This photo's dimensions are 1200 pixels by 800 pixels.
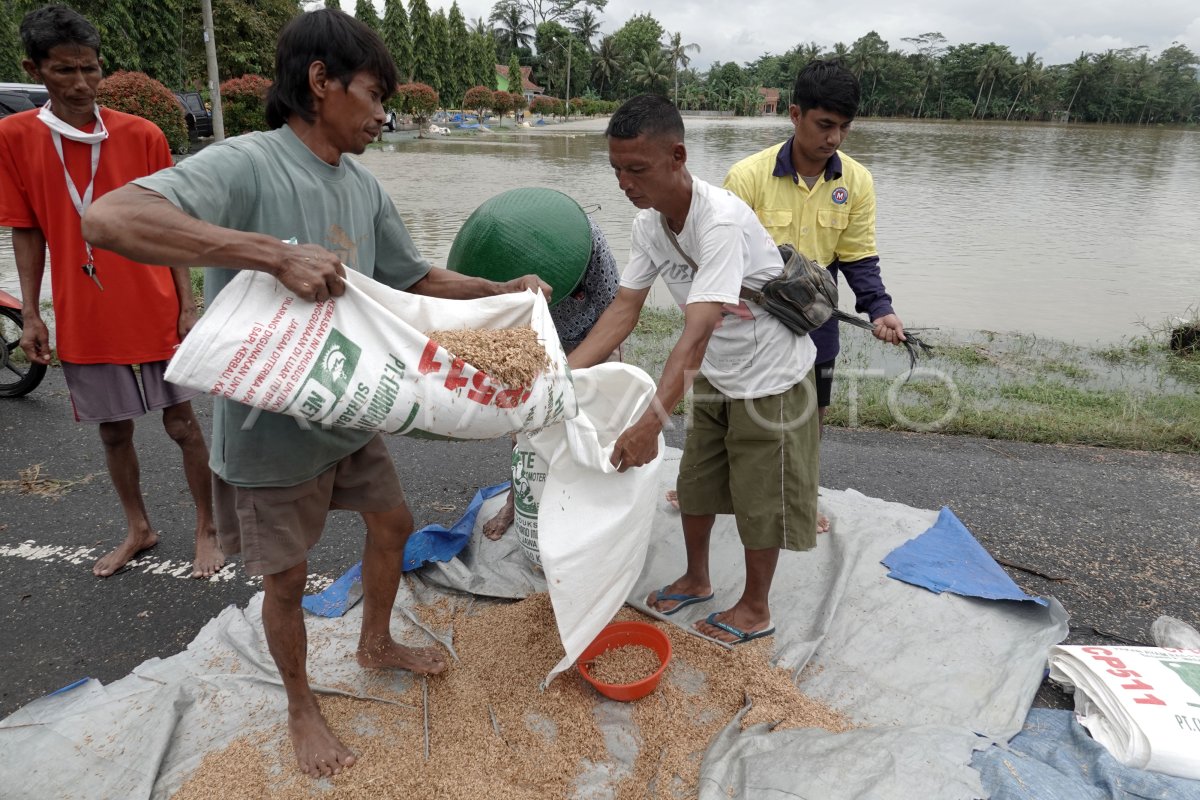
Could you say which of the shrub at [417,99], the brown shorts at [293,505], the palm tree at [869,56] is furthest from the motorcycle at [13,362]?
the palm tree at [869,56]

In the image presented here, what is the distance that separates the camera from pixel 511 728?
2.06 metres

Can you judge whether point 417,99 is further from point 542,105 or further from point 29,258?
point 29,258

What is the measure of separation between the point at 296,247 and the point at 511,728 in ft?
4.75

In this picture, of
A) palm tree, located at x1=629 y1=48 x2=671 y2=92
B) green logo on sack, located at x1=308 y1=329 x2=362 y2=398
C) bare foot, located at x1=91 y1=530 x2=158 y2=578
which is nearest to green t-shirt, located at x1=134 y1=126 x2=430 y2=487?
green logo on sack, located at x1=308 y1=329 x2=362 y2=398

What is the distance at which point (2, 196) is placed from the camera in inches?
101

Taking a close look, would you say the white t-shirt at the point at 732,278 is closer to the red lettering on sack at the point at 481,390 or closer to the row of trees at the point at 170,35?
the red lettering on sack at the point at 481,390

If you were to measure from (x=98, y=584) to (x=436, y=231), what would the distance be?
957 centimetres

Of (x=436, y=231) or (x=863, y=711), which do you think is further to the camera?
(x=436, y=231)

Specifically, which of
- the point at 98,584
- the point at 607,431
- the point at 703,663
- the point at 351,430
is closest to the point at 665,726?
the point at 703,663

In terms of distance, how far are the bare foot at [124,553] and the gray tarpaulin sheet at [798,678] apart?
696 millimetres

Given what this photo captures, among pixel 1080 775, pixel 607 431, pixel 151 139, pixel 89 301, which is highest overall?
pixel 151 139

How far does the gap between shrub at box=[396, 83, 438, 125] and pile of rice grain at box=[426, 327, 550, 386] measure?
32793mm

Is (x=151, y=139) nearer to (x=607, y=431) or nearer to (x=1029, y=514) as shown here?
(x=607, y=431)

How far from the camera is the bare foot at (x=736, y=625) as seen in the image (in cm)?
245
